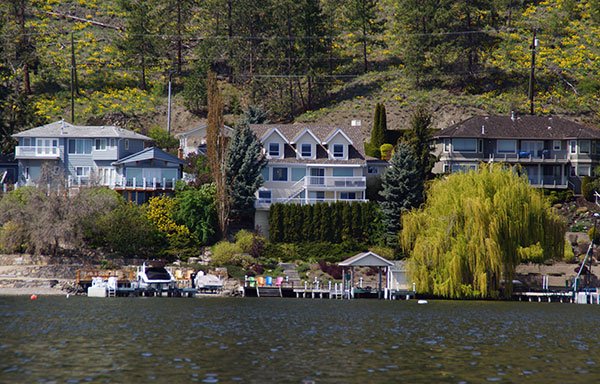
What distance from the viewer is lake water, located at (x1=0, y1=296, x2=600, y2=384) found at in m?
39.8

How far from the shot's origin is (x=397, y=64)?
147000mm

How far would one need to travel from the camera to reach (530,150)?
372 ft

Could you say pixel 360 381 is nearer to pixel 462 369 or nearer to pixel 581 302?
pixel 462 369

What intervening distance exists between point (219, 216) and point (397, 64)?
5882 centimetres

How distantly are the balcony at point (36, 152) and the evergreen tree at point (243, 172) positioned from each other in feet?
65.1

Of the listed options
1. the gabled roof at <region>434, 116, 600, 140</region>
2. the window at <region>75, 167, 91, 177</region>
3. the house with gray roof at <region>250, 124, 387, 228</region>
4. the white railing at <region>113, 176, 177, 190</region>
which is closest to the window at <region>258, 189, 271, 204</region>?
the house with gray roof at <region>250, 124, 387, 228</region>

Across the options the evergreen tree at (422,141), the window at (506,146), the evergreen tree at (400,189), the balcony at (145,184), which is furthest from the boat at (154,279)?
the window at (506,146)

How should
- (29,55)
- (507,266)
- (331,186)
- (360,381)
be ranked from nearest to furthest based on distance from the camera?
(360,381) < (507,266) < (331,186) < (29,55)

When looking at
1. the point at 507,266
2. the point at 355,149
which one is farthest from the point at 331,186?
the point at 507,266

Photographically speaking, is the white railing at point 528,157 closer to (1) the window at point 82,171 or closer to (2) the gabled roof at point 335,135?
(2) the gabled roof at point 335,135

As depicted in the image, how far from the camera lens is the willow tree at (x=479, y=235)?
7756cm

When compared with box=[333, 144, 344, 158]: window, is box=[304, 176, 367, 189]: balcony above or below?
below

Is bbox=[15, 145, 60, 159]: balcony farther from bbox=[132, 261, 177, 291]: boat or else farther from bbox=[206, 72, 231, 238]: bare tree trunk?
bbox=[132, 261, 177, 291]: boat

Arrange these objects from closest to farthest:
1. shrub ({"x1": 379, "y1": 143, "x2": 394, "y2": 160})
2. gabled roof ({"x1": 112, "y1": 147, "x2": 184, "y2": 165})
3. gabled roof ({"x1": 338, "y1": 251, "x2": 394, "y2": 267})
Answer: gabled roof ({"x1": 338, "y1": 251, "x2": 394, "y2": 267})
gabled roof ({"x1": 112, "y1": 147, "x2": 184, "y2": 165})
shrub ({"x1": 379, "y1": 143, "x2": 394, "y2": 160})
